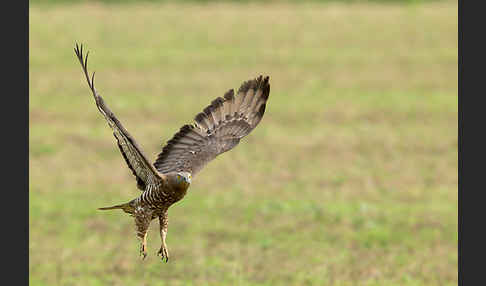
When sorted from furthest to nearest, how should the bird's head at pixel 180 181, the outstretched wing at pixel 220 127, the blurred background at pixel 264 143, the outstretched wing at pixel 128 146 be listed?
the blurred background at pixel 264 143
the outstretched wing at pixel 220 127
the bird's head at pixel 180 181
the outstretched wing at pixel 128 146

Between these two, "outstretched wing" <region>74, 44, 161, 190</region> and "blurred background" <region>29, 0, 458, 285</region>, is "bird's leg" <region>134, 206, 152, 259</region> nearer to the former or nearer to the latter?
"outstretched wing" <region>74, 44, 161, 190</region>

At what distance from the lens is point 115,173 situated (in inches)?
677

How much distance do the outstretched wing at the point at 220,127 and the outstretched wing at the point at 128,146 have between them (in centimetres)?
65

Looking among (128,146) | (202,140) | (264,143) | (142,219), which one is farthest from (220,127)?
(264,143)

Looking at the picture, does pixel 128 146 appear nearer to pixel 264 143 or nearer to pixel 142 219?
pixel 142 219

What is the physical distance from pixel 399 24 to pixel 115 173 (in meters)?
16.7

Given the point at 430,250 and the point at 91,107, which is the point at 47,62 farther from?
the point at 430,250

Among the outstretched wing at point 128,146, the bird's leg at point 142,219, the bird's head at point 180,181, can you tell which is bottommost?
the bird's leg at point 142,219

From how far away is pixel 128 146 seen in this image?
714 centimetres

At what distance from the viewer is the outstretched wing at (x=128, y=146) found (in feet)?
22.2

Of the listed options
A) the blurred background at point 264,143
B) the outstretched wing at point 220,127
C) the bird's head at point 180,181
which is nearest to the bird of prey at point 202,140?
the outstretched wing at point 220,127

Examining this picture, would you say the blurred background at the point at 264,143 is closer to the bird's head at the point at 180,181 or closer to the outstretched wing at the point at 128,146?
the outstretched wing at the point at 128,146

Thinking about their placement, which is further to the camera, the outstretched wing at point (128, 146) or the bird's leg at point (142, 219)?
the bird's leg at point (142, 219)

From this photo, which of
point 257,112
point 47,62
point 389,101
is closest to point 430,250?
point 257,112
